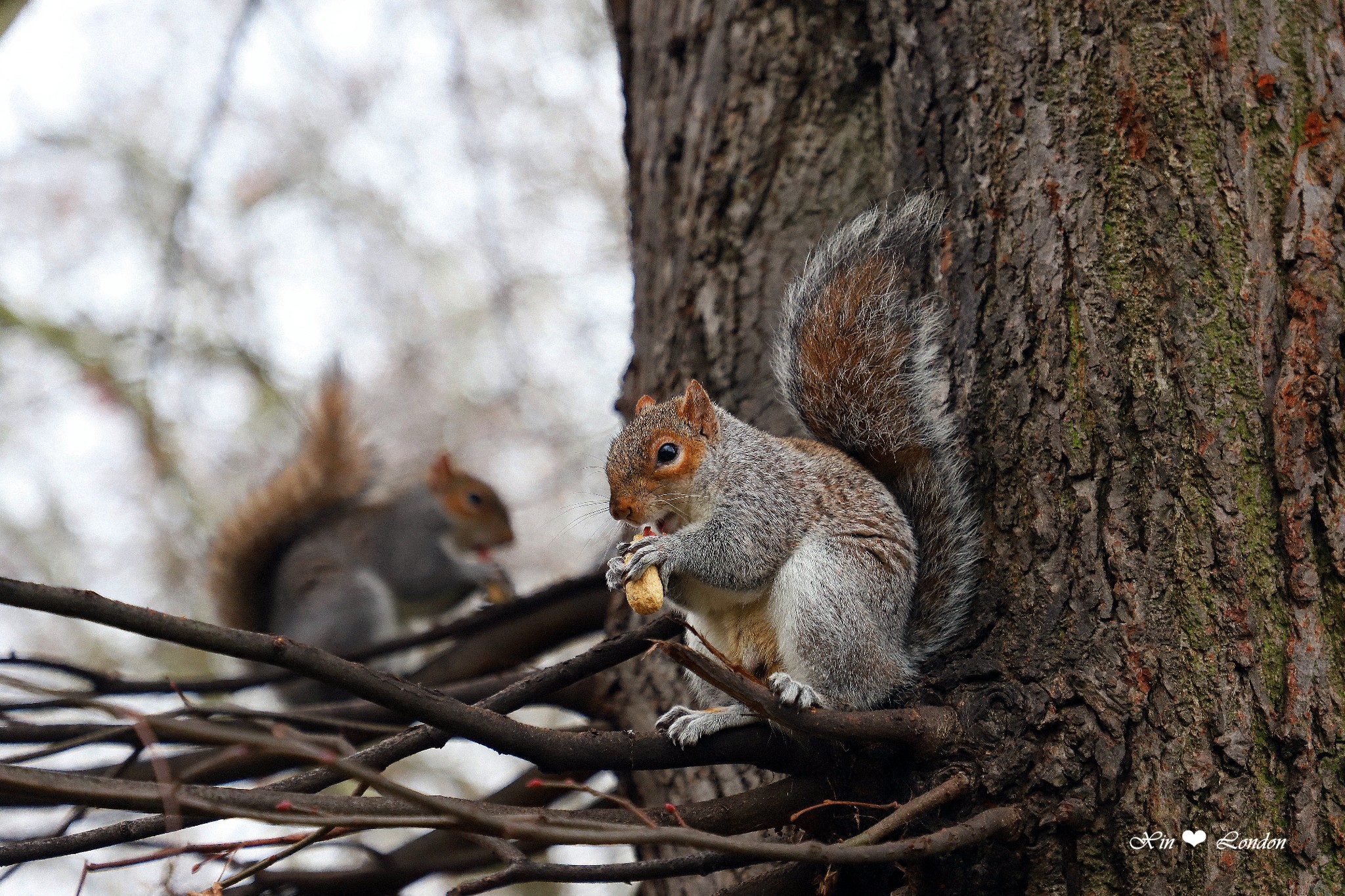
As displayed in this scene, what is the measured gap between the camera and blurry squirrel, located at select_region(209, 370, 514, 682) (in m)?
3.95

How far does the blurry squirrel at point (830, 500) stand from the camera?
171 centimetres

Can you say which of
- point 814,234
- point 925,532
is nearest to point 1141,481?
point 925,532

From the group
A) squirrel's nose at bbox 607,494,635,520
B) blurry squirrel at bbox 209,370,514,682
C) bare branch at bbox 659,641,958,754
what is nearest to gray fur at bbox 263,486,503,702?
blurry squirrel at bbox 209,370,514,682

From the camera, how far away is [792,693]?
60.7 inches

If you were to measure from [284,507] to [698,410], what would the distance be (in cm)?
253

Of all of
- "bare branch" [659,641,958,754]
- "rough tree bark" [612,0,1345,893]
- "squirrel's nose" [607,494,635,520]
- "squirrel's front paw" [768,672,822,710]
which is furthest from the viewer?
"squirrel's nose" [607,494,635,520]

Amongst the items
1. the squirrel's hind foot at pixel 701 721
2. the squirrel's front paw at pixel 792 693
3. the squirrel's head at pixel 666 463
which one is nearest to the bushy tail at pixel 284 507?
the squirrel's head at pixel 666 463

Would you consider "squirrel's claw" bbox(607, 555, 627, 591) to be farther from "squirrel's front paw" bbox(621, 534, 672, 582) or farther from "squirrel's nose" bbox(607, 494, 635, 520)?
"squirrel's nose" bbox(607, 494, 635, 520)

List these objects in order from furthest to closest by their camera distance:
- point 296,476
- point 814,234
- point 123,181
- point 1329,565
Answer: point 123,181 → point 296,476 → point 814,234 → point 1329,565

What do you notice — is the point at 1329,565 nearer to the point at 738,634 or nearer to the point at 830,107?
the point at 738,634

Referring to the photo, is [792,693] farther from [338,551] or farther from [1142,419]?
[338,551]

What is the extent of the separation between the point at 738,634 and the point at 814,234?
0.92m

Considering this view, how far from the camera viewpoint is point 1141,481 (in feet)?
5.08

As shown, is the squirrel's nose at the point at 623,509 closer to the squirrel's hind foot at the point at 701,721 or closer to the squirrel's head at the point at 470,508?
the squirrel's hind foot at the point at 701,721
